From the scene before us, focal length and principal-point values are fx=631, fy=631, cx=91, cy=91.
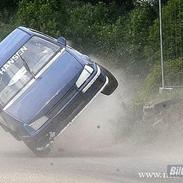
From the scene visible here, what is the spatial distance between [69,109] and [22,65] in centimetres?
121

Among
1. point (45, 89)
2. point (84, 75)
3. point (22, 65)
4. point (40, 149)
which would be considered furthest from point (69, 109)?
point (22, 65)

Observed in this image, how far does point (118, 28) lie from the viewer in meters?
23.9

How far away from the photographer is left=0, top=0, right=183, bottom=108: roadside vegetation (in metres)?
18.3

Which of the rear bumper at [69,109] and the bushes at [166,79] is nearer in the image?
the rear bumper at [69,109]

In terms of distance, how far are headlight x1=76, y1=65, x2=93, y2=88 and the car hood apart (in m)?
0.07

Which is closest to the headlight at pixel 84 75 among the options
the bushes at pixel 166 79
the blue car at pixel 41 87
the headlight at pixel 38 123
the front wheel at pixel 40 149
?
the blue car at pixel 41 87

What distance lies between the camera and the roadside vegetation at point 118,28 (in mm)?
18312

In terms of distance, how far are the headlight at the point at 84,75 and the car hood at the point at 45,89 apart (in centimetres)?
7

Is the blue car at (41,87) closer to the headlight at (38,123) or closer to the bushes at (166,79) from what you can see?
the headlight at (38,123)

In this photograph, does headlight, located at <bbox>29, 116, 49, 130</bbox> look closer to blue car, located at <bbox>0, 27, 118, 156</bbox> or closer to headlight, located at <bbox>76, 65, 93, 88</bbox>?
blue car, located at <bbox>0, 27, 118, 156</bbox>

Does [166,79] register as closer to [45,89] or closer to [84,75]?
[84,75]

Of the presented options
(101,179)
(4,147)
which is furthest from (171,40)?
(101,179)

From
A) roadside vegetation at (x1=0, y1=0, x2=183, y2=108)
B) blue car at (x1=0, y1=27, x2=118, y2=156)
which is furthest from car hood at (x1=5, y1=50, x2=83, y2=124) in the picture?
roadside vegetation at (x1=0, y1=0, x2=183, y2=108)

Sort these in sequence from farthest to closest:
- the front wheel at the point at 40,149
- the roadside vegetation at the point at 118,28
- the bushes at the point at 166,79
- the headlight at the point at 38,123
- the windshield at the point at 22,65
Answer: the roadside vegetation at the point at 118,28 → the bushes at the point at 166,79 → the windshield at the point at 22,65 → the front wheel at the point at 40,149 → the headlight at the point at 38,123
